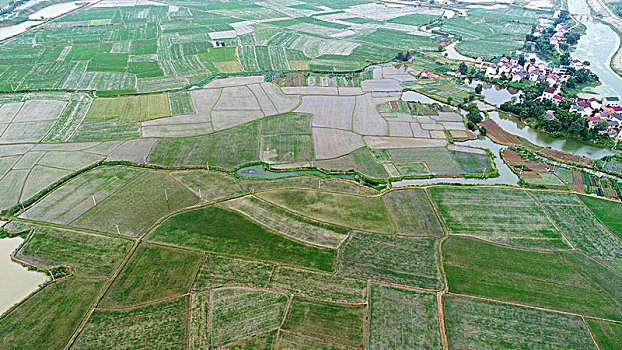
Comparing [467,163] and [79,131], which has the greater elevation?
[79,131]

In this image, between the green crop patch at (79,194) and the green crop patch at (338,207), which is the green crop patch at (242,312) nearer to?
the green crop patch at (338,207)

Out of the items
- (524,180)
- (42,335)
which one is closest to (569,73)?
(524,180)

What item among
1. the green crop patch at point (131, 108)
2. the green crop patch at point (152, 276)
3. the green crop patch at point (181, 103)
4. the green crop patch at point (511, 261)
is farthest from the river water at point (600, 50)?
the green crop patch at point (131, 108)

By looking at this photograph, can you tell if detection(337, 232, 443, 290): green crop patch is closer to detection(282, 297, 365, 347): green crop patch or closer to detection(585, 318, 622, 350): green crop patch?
detection(282, 297, 365, 347): green crop patch

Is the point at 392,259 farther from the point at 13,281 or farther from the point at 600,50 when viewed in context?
the point at 600,50

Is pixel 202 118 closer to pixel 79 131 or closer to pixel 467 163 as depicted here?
pixel 79 131

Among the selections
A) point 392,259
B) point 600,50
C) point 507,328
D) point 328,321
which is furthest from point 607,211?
point 600,50

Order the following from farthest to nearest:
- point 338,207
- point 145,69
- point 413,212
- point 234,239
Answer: point 145,69 < point 338,207 < point 413,212 < point 234,239
